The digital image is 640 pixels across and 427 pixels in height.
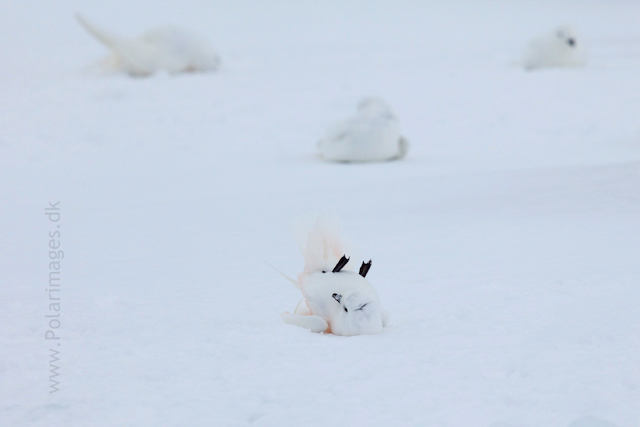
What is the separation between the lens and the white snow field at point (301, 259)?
139 cm

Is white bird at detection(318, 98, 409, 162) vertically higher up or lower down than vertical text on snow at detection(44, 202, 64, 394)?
higher up

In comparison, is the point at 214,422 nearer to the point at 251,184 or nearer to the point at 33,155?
the point at 251,184

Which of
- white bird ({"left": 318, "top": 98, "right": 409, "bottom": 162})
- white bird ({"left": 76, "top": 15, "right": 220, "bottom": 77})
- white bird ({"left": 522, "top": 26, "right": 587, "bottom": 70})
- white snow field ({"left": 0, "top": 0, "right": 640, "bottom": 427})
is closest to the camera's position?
white snow field ({"left": 0, "top": 0, "right": 640, "bottom": 427})

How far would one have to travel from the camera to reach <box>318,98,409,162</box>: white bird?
173 inches

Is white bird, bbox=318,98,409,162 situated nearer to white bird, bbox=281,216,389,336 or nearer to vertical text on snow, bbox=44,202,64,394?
vertical text on snow, bbox=44,202,64,394

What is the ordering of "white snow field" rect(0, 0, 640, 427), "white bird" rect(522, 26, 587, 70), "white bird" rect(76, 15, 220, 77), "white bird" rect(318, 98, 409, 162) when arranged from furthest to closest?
1. "white bird" rect(522, 26, 587, 70)
2. "white bird" rect(76, 15, 220, 77)
3. "white bird" rect(318, 98, 409, 162)
4. "white snow field" rect(0, 0, 640, 427)

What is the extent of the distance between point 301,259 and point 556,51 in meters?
5.71

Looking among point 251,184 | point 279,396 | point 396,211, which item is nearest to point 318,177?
point 251,184

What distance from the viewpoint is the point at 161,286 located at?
2.18 metres

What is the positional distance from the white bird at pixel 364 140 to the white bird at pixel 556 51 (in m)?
3.44

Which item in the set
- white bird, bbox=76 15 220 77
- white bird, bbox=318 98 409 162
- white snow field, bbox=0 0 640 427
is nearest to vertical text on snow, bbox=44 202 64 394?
white snow field, bbox=0 0 640 427

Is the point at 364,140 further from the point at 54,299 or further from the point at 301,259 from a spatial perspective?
the point at 54,299

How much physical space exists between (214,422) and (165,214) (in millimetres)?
1961

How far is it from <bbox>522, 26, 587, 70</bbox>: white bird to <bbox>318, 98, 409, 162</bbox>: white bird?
3445 mm
